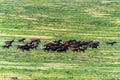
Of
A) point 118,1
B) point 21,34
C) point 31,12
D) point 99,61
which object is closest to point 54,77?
point 99,61

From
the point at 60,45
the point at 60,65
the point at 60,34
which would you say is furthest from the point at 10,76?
the point at 60,34

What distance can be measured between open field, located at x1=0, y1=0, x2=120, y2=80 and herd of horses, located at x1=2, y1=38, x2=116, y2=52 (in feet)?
0.62

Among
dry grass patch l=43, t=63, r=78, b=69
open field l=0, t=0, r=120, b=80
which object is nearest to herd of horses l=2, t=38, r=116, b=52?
open field l=0, t=0, r=120, b=80

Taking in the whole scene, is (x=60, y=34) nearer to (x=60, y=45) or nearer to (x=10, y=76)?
(x=60, y=45)

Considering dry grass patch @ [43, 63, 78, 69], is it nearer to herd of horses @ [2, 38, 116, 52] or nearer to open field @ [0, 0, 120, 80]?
open field @ [0, 0, 120, 80]

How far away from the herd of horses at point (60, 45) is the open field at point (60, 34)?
0.62ft

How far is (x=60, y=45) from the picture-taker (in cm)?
1191

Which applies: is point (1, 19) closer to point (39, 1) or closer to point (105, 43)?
point (39, 1)

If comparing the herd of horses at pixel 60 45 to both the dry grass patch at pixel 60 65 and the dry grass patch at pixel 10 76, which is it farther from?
the dry grass patch at pixel 10 76

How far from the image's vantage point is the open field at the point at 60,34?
34.7ft

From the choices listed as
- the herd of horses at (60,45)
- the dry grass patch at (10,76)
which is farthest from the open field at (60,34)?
the herd of horses at (60,45)

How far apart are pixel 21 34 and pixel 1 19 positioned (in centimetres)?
141

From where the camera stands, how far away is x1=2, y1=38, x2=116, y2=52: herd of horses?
462 inches

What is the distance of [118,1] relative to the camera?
13922mm
